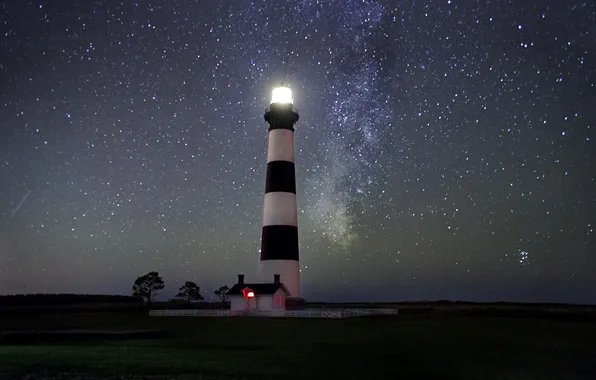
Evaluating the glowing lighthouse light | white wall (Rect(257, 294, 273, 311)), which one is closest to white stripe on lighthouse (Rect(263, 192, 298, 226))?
white wall (Rect(257, 294, 273, 311))

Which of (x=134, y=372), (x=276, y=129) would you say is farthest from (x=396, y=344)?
(x=276, y=129)

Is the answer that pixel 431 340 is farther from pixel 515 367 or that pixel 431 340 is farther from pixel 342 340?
pixel 515 367

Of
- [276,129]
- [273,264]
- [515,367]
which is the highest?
[276,129]

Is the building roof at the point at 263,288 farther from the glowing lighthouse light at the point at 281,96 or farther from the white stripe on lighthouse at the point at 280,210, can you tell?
the glowing lighthouse light at the point at 281,96

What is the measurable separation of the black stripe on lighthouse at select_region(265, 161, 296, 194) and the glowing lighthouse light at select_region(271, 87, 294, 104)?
5150mm

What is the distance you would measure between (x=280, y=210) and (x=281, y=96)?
918 centimetres

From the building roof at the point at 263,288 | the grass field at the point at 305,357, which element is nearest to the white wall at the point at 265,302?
the building roof at the point at 263,288

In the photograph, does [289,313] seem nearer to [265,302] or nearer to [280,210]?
[265,302]

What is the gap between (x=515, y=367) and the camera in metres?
15.3

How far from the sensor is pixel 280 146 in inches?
1644

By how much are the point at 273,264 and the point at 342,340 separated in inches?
717

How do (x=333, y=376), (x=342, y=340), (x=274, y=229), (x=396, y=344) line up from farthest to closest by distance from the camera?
(x=274, y=229)
(x=342, y=340)
(x=396, y=344)
(x=333, y=376)

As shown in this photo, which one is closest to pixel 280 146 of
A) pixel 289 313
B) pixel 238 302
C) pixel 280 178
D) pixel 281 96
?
pixel 280 178

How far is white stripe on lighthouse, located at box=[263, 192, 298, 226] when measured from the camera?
40469 mm
